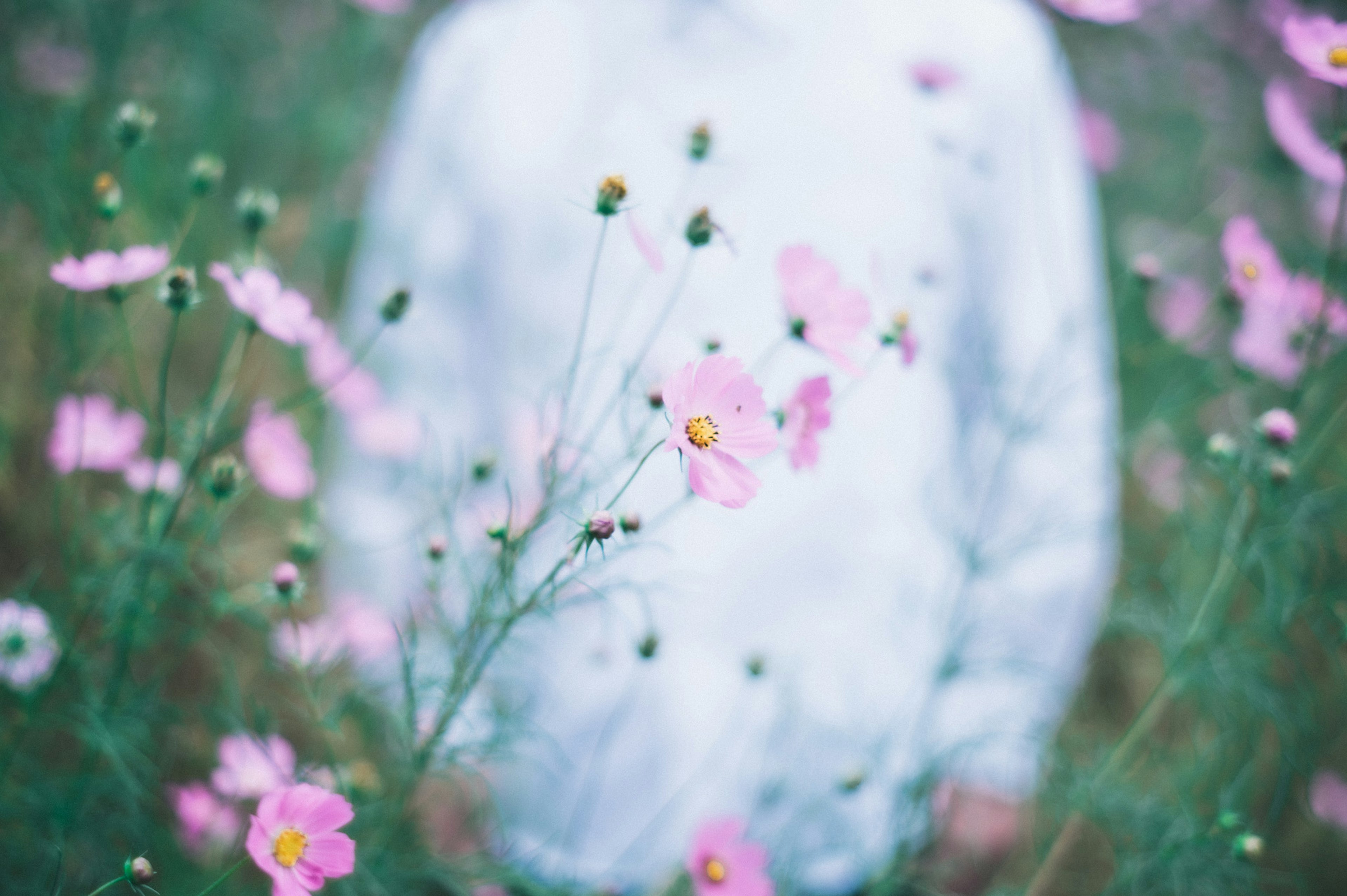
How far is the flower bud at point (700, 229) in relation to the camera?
1.41 ft

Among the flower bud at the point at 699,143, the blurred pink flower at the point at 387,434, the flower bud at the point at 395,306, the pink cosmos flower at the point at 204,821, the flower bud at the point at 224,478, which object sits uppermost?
the flower bud at the point at 699,143

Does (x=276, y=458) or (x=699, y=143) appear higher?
(x=699, y=143)

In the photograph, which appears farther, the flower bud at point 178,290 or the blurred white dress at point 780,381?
the blurred white dress at point 780,381

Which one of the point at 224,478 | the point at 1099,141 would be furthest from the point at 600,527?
the point at 1099,141

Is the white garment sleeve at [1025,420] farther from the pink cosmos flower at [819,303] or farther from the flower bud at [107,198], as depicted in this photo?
the flower bud at [107,198]

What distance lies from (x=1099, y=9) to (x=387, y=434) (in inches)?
33.6

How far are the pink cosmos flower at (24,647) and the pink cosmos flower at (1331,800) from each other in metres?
1.31

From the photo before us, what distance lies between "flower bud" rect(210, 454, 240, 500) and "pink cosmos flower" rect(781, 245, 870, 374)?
0.36 m

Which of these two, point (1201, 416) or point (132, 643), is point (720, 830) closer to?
point (132, 643)

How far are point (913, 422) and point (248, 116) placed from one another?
3.96ft

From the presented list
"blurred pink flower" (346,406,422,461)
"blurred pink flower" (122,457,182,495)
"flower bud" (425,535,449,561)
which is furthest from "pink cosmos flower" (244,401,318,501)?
"flower bud" (425,535,449,561)

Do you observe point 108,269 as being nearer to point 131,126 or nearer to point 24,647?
point 131,126

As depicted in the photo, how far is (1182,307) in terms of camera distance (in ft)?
4.43

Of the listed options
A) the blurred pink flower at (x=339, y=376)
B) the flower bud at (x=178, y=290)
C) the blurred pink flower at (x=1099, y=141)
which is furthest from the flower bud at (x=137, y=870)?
the blurred pink flower at (x=1099, y=141)
